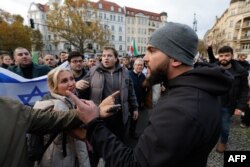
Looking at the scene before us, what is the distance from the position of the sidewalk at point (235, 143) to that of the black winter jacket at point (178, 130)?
9.88 ft

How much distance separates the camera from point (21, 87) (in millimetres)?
3982

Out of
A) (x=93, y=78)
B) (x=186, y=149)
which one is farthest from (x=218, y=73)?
(x=93, y=78)

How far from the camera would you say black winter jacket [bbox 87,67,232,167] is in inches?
43.8

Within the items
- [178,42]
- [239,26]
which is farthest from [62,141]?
[239,26]

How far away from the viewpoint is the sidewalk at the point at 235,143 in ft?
13.0

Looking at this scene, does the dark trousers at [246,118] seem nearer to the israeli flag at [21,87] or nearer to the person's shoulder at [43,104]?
the israeli flag at [21,87]

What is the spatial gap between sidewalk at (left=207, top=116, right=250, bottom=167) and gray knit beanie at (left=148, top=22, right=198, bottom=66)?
124 inches

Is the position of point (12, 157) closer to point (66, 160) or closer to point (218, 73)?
point (66, 160)

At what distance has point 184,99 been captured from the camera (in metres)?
1.20

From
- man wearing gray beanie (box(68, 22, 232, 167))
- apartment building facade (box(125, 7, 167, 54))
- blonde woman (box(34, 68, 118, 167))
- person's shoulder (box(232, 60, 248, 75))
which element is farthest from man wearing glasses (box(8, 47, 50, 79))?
apartment building facade (box(125, 7, 167, 54))

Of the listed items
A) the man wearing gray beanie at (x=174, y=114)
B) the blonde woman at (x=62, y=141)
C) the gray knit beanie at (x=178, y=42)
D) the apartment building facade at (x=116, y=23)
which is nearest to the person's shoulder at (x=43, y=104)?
Result: the blonde woman at (x=62, y=141)

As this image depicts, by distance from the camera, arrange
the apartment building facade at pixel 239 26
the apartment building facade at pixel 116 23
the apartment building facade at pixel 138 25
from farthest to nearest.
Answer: the apartment building facade at pixel 138 25, the apartment building facade at pixel 116 23, the apartment building facade at pixel 239 26

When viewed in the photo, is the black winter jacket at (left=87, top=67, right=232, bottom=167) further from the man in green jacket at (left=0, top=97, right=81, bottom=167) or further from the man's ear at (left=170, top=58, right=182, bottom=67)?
the man in green jacket at (left=0, top=97, right=81, bottom=167)

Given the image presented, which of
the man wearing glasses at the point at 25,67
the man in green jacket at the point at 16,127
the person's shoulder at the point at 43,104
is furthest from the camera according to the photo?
the man wearing glasses at the point at 25,67
